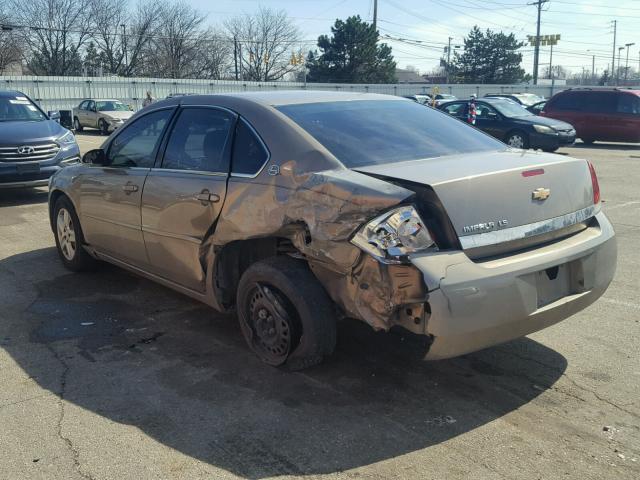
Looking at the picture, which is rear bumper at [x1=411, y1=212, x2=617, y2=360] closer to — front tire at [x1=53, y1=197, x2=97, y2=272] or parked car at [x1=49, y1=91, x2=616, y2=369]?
parked car at [x1=49, y1=91, x2=616, y2=369]

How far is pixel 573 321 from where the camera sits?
4648 mm

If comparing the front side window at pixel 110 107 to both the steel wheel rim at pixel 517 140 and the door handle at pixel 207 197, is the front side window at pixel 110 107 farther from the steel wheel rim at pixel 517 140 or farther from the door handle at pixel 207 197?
the door handle at pixel 207 197

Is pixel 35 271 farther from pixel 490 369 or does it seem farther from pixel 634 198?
pixel 634 198

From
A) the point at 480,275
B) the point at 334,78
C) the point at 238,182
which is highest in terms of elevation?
→ the point at 334,78

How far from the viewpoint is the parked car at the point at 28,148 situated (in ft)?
31.0

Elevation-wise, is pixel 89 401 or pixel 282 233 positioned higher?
pixel 282 233

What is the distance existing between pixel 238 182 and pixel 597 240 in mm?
2164

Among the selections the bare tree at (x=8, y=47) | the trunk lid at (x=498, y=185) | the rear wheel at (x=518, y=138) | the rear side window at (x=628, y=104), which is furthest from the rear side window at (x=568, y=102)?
the bare tree at (x=8, y=47)

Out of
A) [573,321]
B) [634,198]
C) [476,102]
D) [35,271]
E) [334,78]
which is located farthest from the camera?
[334,78]

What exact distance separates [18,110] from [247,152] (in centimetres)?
847

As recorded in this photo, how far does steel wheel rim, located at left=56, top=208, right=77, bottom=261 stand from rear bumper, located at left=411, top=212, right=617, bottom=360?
405 centimetres

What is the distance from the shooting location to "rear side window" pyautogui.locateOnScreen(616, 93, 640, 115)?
763 inches

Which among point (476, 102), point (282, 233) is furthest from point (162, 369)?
point (476, 102)

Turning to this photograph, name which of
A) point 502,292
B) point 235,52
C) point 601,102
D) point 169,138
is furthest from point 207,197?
point 235,52
